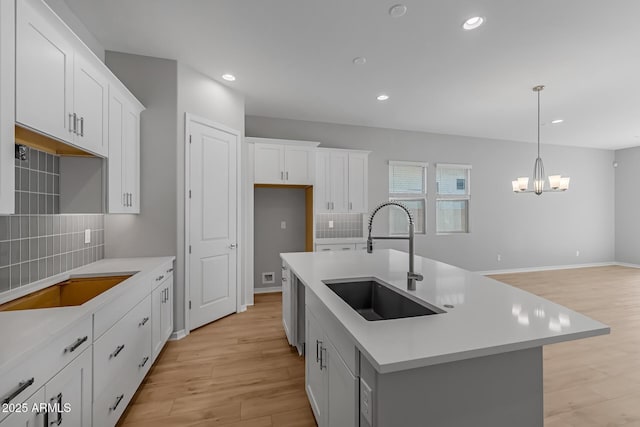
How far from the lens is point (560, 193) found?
261 inches

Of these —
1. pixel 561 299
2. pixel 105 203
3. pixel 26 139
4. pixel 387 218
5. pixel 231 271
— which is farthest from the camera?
pixel 387 218

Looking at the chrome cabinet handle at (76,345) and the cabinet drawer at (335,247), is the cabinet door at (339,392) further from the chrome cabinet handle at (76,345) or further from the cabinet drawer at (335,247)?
the cabinet drawer at (335,247)

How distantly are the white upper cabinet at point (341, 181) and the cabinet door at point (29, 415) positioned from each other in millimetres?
3724

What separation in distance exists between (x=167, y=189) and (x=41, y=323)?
1926 mm

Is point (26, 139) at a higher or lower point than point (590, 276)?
higher

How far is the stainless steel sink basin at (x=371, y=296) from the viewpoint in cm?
163

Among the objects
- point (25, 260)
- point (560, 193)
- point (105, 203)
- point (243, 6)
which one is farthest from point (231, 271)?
point (560, 193)

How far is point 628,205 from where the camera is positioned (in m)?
6.76

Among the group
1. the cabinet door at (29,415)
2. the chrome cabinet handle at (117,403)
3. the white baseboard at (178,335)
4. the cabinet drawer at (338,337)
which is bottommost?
the white baseboard at (178,335)

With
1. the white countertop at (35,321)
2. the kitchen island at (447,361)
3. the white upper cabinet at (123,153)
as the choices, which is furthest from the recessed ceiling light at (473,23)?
the white countertop at (35,321)

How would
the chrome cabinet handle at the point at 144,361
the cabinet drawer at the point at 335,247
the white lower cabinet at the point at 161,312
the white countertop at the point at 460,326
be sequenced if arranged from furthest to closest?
the cabinet drawer at the point at 335,247
the white lower cabinet at the point at 161,312
the chrome cabinet handle at the point at 144,361
the white countertop at the point at 460,326

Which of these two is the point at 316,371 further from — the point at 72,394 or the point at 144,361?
the point at 144,361

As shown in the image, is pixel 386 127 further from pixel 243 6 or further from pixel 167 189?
pixel 167 189

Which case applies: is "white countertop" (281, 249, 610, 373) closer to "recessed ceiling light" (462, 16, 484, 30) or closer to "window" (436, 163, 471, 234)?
"recessed ceiling light" (462, 16, 484, 30)
